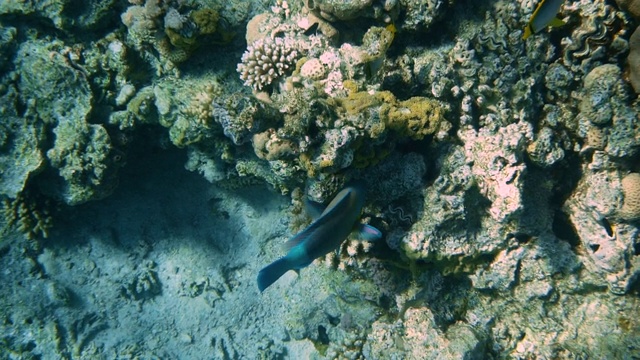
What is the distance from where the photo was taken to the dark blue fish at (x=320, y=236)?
2660mm

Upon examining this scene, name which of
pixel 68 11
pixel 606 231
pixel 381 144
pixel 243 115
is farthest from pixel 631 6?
pixel 68 11

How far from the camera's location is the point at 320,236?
274 cm

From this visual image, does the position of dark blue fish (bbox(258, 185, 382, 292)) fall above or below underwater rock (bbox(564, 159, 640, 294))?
below

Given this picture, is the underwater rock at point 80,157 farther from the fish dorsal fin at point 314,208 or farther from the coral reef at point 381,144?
the fish dorsal fin at point 314,208

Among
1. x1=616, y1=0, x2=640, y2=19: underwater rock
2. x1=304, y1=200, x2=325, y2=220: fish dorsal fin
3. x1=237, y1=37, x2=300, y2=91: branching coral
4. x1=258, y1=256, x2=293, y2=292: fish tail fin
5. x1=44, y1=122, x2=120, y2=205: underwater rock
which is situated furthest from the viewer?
x1=44, y1=122, x2=120, y2=205: underwater rock

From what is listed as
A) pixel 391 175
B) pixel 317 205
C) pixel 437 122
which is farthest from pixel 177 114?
pixel 437 122

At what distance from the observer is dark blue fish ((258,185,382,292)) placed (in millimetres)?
2660

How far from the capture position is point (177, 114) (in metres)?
4.48

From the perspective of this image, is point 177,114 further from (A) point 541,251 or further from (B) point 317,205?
(A) point 541,251

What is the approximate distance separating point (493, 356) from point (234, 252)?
377 cm

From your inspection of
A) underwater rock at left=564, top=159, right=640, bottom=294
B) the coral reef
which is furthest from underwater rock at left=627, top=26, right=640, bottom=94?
underwater rock at left=564, top=159, right=640, bottom=294

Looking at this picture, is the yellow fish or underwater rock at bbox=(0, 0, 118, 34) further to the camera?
underwater rock at bbox=(0, 0, 118, 34)

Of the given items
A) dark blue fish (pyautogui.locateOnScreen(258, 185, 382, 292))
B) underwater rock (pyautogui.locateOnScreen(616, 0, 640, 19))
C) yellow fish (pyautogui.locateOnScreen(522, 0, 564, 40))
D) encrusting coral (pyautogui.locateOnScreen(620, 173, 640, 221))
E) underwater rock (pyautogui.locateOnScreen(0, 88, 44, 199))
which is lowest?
underwater rock (pyautogui.locateOnScreen(0, 88, 44, 199))

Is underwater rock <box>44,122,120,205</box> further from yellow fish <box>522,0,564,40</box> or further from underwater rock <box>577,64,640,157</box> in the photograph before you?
underwater rock <box>577,64,640,157</box>
